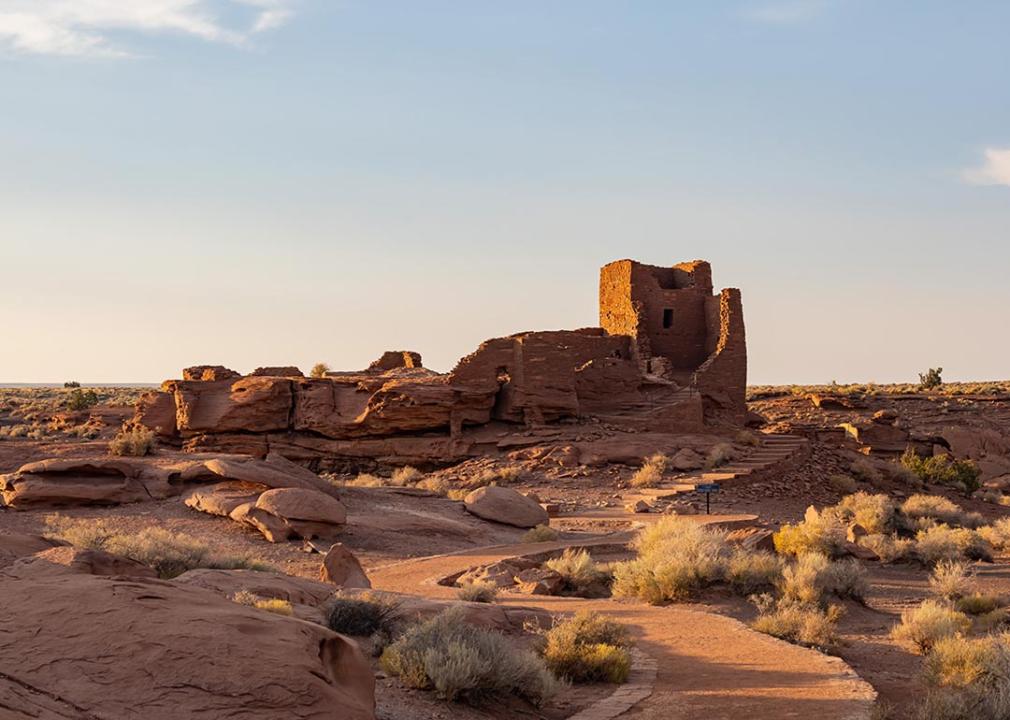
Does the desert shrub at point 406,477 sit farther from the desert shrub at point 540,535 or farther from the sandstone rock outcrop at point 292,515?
the sandstone rock outcrop at point 292,515

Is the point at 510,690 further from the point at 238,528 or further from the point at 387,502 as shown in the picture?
the point at 387,502

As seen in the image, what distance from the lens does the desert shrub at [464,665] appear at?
7699 millimetres

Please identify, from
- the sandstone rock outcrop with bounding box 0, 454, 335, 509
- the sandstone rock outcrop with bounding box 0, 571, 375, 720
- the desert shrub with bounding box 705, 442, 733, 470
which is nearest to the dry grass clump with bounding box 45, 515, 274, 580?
the sandstone rock outcrop with bounding box 0, 454, 335, 509

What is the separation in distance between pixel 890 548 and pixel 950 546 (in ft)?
3.73

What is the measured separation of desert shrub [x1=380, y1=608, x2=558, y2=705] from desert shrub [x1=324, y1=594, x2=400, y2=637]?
1077mm

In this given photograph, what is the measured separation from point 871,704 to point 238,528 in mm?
13630

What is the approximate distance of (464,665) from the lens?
7680mm

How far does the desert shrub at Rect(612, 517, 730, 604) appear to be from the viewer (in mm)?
14133

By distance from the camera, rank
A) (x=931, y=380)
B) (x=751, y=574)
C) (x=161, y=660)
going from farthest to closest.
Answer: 1. (x=931, y=380)
2. (x=751, y=574)
3. (x=161, y=660)

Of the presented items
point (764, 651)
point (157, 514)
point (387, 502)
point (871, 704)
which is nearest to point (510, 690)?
point (871, 704)

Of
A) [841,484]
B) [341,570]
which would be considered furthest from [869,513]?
[341,570]

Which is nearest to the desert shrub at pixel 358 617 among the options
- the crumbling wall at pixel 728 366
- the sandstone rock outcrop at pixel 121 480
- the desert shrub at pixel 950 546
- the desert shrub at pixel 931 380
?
the sandstone rock outcrop at pixel 121 480

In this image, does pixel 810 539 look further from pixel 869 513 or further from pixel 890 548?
pixel 869 513

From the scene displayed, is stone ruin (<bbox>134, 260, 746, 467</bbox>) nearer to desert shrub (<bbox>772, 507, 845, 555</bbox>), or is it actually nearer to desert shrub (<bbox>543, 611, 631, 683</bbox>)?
desert shrub (<bbox>772, 507, 845, 555</bbox>)
